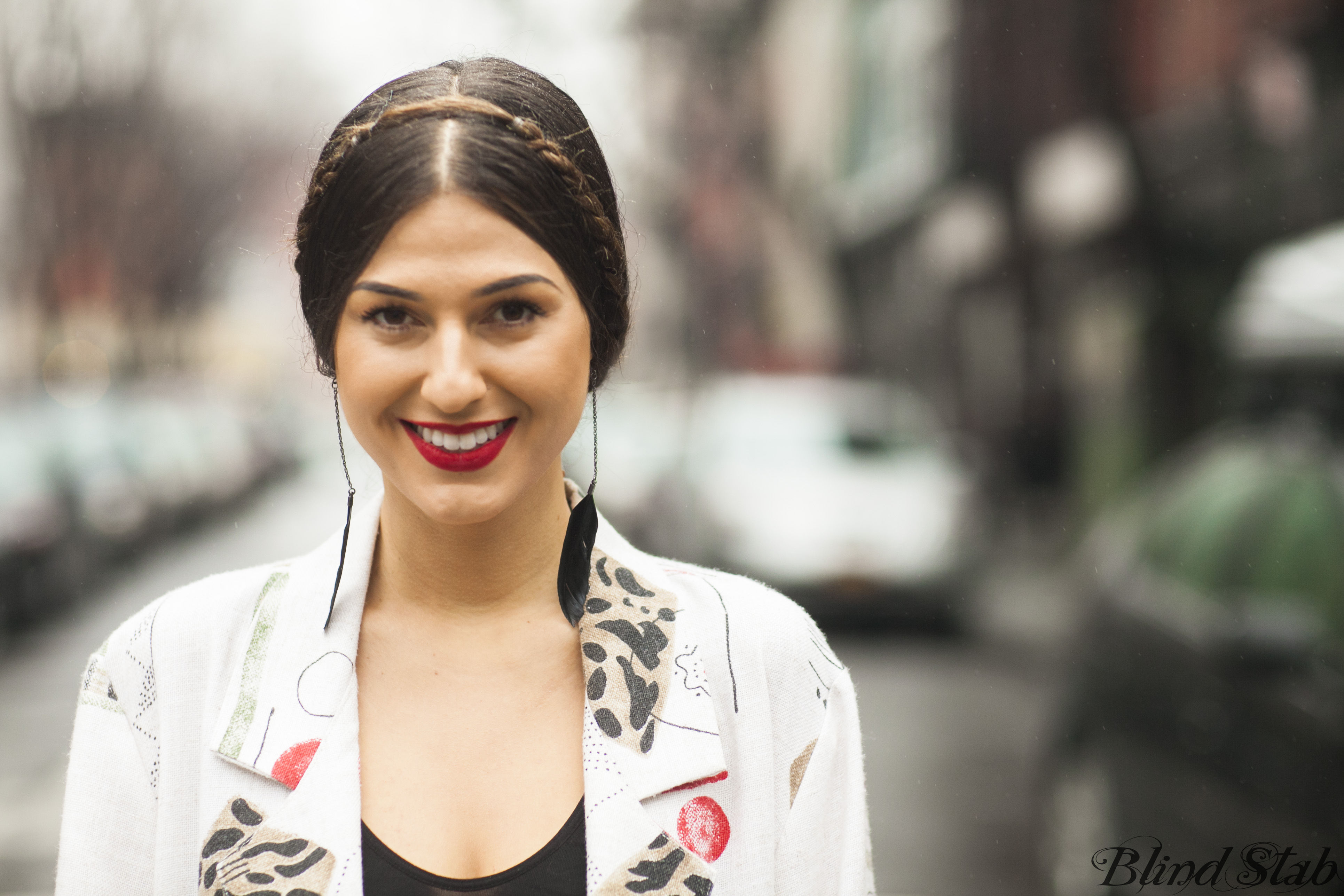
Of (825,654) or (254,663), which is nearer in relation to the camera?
(254,663)

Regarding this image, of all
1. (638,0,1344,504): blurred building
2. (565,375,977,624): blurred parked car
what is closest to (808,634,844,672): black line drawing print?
(638,0,1344,504): blurred building

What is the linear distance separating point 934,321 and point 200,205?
13.6 meters

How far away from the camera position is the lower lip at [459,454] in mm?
1600

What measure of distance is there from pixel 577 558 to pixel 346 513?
1.11ft

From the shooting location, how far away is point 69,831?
1620mm

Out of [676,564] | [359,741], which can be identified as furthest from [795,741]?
[359,741]

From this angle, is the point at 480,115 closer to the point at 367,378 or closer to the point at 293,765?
the point at 367,378

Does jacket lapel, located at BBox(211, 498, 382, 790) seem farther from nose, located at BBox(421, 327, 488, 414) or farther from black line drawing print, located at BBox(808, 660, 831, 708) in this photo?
black line drawing print, located at BBox(808, 660, 831, 708)

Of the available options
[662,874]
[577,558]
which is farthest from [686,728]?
[577,558]

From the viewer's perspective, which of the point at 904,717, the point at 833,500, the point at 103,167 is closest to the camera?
the point at 904,717

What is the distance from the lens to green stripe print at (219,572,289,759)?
1.62 meters

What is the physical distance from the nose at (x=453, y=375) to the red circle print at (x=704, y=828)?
0.60 m

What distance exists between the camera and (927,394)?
1934 cm

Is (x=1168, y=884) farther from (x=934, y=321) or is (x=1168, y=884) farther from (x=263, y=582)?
(x=934, y=321)
